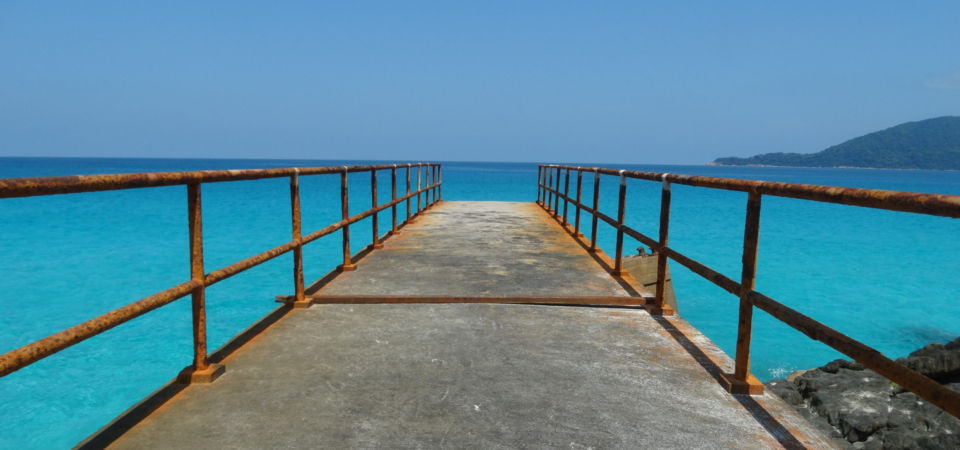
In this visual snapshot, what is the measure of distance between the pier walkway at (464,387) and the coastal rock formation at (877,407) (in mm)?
3086

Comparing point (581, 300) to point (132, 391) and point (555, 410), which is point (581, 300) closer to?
point (555, 410)

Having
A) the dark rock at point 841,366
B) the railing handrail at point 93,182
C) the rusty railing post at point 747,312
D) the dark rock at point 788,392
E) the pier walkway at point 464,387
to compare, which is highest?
the railing handrail at point 93,182

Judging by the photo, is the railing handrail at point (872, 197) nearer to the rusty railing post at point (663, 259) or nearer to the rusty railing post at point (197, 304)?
the rusty railing post at point (663, 259)

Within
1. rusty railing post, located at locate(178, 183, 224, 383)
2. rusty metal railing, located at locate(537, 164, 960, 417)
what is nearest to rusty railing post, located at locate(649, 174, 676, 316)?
rusty metal railing, located at locate(537, 164, 960, 417)

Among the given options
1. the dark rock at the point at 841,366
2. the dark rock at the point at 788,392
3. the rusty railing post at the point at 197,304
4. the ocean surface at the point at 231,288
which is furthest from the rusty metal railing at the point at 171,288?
the ocean surface at the point at 231,288

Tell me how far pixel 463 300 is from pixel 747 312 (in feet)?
6.79

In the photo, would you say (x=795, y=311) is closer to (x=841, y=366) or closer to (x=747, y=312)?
(x=747, y=312)

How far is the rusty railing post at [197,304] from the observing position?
2613mm

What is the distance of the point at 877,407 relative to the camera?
5.88m

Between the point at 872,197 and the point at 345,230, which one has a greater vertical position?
the point at 872,197

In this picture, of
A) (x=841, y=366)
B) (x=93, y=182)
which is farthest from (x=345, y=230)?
(x=841, y=366)

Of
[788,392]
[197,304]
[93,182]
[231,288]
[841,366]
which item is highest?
[93,182]

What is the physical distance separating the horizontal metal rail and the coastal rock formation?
2.67 meters

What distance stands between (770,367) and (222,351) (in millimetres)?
10932
